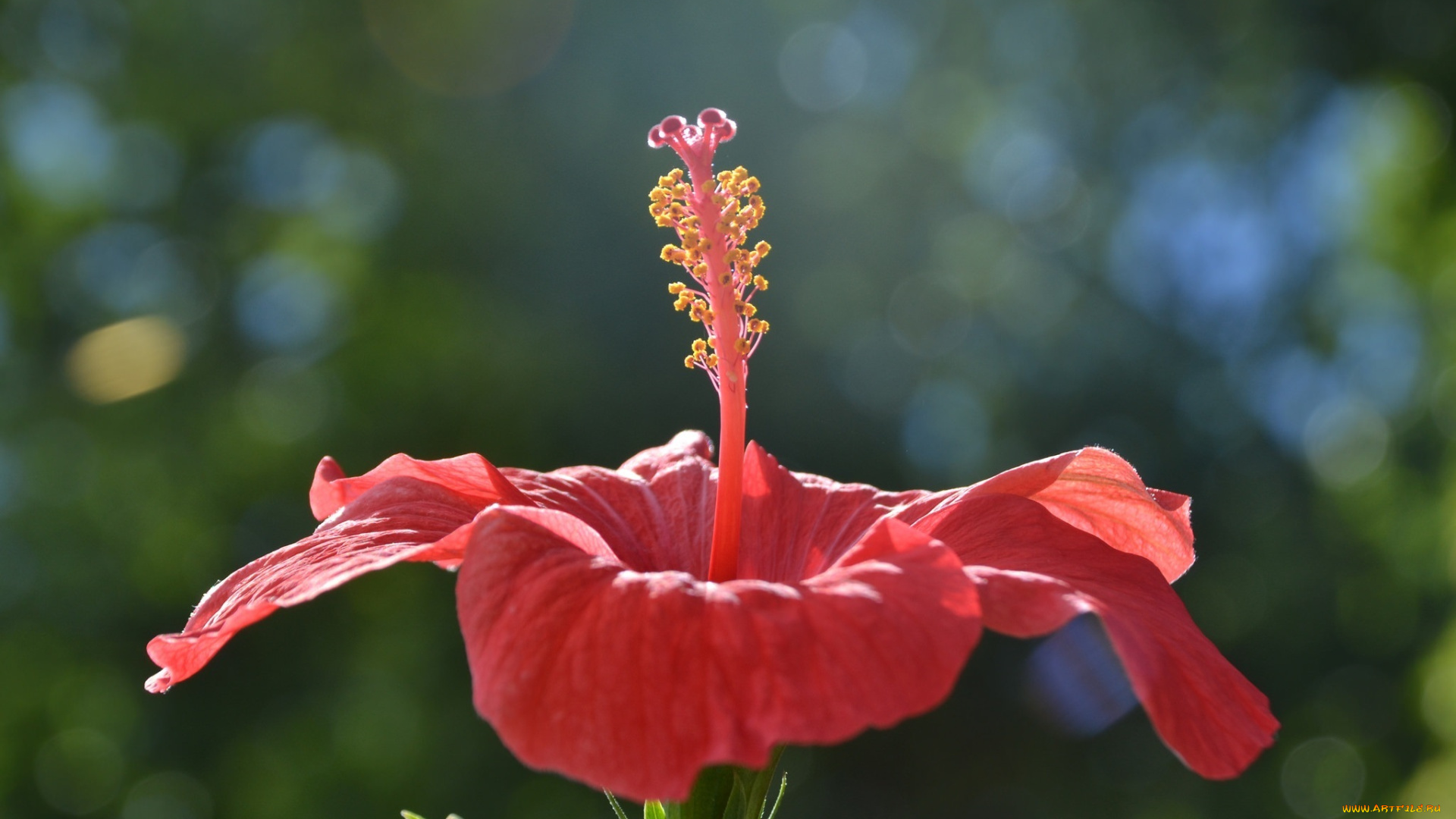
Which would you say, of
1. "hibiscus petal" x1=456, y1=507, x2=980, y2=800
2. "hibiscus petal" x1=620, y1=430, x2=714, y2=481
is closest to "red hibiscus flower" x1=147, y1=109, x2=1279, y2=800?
"hibiscus petal" x1=456, y1=507, x2=980, y2=800

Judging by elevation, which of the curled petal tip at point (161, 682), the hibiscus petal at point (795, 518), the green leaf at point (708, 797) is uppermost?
the hibiscus petal at point (795, 518)

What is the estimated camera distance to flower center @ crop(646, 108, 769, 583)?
1.19 metres

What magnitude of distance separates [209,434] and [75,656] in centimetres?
145

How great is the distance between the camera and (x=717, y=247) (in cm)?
121

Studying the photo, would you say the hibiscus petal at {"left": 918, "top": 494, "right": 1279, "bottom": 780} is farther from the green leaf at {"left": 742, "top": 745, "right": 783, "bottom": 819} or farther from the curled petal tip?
the curled petal tip

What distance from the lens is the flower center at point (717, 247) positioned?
119 centimetres

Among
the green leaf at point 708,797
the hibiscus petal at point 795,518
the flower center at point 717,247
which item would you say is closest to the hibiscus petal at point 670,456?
the hibiscus petal at point 795,518

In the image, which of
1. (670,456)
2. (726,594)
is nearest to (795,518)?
(670,456)

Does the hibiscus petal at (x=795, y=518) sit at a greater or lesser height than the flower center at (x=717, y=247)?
lesser

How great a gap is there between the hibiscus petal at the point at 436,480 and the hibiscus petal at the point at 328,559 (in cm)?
4

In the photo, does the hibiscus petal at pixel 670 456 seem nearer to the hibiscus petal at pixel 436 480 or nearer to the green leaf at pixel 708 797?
the hibiscus petal at pixel 436 480

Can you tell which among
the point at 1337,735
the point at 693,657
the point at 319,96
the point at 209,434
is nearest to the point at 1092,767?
the point at 1337,735

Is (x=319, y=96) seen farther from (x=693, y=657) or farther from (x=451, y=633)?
(x=693, y=657)

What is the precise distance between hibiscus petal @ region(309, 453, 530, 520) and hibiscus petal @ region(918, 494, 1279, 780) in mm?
456
